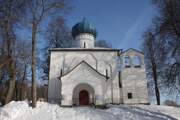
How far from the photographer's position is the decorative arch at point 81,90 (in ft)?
71.2

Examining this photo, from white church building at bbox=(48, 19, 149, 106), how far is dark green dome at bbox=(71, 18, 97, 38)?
2144 millimetres

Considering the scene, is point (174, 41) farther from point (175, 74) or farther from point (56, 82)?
point (56, 82)

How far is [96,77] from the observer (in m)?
21.3

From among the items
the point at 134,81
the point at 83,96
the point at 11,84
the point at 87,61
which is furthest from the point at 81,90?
the point at 11,84

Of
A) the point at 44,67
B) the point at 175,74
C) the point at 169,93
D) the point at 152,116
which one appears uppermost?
the point at 44,67

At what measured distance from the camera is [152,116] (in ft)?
48.6

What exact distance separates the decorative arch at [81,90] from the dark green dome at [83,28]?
25.4 feet

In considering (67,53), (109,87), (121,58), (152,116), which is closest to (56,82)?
(67,53)

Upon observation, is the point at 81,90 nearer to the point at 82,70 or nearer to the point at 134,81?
the point at 82,70

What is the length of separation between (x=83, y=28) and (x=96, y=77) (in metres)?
8.26

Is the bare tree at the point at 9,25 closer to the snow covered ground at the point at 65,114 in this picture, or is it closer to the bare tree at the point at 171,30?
the snow covered ground at the point at 65,114

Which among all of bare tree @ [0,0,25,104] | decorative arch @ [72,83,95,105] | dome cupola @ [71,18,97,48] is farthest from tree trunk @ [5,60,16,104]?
dome cupola @ [71,18,97,48]

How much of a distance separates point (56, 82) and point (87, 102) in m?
3.97

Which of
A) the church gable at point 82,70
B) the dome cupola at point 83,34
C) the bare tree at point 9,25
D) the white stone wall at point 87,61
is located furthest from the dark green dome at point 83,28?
the bare tree at point 9,25
